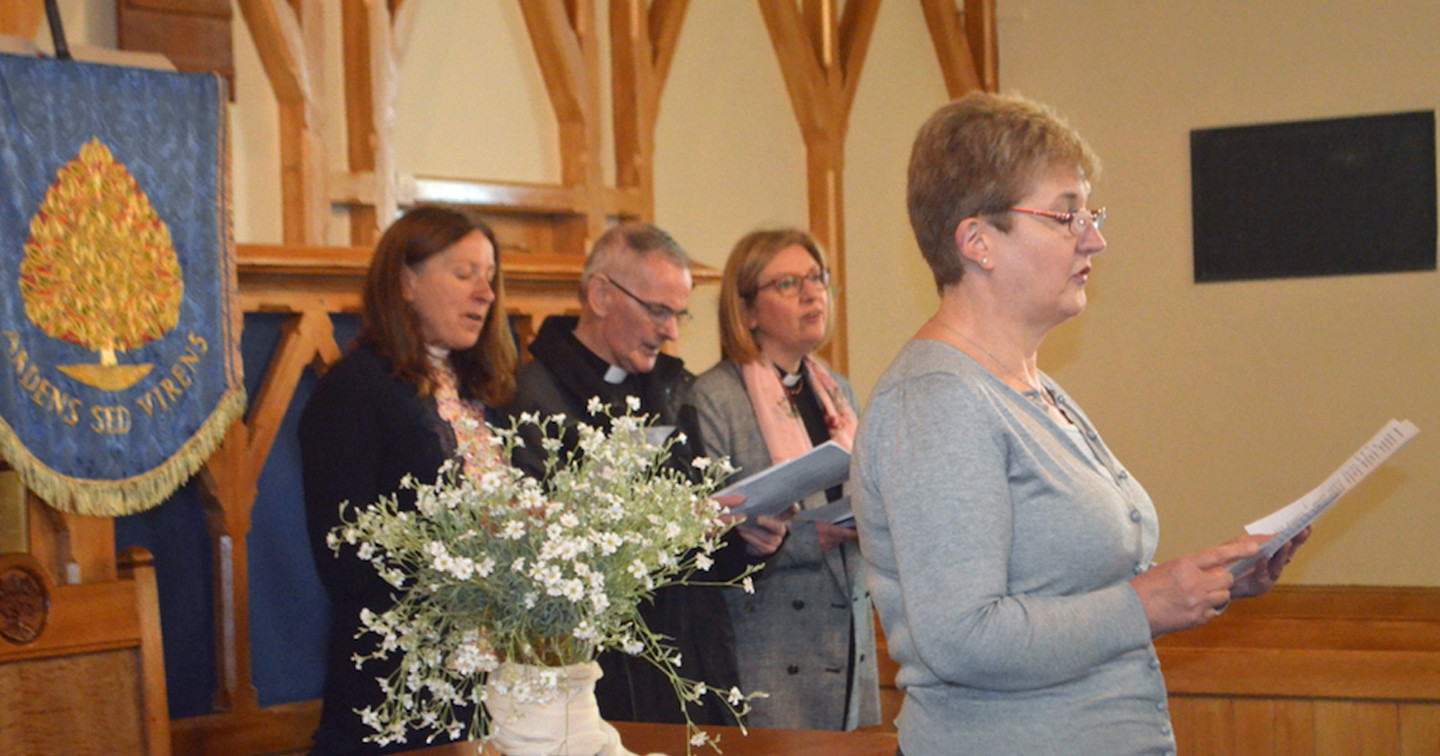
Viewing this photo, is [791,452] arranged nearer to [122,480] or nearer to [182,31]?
[122,480]

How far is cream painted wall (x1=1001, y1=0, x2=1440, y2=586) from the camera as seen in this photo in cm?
556

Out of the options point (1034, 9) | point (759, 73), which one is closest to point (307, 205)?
point (759, 73)

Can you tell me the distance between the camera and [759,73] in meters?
5.32

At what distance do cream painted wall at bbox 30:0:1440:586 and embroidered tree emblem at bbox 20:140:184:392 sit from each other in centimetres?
243

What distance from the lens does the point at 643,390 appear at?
2990mm

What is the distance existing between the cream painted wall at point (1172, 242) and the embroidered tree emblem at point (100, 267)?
2434 millimetres

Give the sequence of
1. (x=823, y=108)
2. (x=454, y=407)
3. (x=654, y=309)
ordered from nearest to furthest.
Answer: (x=454, y=407) → (x=654, y=309) → (x=823, y=108)

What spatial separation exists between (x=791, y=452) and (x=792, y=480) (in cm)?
Answer: 55

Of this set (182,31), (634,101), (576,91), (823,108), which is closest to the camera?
(182,31)

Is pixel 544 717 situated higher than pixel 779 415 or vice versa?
pixel 779 415

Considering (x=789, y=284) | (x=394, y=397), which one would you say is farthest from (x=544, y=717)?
(x=789, y=284)

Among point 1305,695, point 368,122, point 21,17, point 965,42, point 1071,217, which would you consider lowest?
point 1305,695

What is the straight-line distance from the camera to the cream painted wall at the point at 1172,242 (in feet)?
17.2

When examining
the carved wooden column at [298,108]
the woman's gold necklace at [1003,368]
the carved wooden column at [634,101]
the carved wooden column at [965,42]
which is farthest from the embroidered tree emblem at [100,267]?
the carved wooden column at [965,42]
